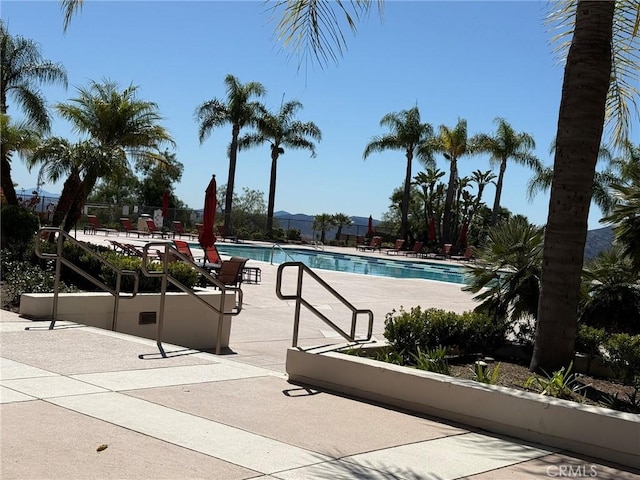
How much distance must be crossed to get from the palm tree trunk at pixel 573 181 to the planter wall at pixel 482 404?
130 cm

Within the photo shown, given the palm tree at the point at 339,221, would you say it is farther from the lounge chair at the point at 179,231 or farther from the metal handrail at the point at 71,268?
the metal handrail at the point at 71,268

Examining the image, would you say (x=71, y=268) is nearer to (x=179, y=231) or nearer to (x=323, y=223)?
(x=179, y=231)

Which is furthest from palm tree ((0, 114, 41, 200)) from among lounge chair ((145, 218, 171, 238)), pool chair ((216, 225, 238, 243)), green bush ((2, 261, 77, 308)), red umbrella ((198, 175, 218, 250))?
pool chair ((216, 225, 238, 243))

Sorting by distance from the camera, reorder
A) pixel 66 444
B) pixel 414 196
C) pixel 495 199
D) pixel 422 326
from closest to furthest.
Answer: pixel 66 444 → pixel 422 326 → pixel 495 199 → pixel 414 196

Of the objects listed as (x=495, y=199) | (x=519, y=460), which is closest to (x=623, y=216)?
(x=519, y=460)

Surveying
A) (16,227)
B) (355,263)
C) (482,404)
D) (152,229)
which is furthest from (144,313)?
(152,229)

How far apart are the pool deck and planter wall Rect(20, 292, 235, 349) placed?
1507 millimetres

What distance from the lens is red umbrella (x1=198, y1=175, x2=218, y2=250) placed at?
17859 mm

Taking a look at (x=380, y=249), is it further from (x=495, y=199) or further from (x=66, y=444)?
(x=66, y=444)

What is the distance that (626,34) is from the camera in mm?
9164

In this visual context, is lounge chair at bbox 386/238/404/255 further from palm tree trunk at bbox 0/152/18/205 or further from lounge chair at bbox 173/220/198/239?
palm tree trunk at bbox 0/152/18/205

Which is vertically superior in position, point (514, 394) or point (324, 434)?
point (514, 394)

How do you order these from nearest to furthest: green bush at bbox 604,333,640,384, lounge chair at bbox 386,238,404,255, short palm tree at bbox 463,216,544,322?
green bush at bbox 604,333,640,384 → short palm tree at bbox 463,216,544,322 → lounge chair at bbox 386,238,404,255

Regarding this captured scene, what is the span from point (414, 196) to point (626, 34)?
50.2 meters
